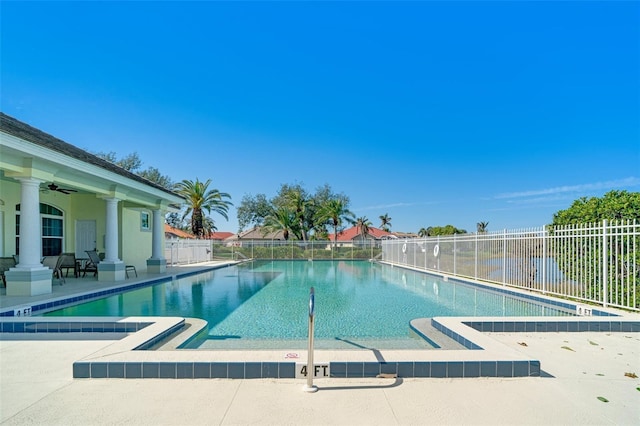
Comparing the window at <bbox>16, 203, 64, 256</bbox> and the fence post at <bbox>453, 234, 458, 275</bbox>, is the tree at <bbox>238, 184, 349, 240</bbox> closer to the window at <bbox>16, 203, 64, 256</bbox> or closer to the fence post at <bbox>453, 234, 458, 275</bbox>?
the fence post at <bbox>453, 234, 458, 275</bbox>

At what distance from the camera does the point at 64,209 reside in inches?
512

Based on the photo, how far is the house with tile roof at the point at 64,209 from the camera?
7965 mm

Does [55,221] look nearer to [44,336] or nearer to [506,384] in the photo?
[44,336]

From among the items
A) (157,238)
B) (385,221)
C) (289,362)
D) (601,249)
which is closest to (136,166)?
(157,238)

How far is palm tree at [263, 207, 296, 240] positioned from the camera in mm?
33094

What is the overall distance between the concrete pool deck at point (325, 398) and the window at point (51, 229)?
10.3 metres

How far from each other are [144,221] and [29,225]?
7.91 meters

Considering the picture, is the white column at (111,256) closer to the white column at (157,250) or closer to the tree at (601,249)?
the white column at (157,250)

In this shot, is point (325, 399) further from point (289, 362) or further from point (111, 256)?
point (111, 256)

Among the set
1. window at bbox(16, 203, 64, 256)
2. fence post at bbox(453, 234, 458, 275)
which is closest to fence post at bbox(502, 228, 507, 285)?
fence post at bbox(453, 234, 458, 275)

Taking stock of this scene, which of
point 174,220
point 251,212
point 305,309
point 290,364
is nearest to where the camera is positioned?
point 290,364

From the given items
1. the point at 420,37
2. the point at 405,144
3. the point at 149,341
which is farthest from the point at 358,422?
the point at 405,144

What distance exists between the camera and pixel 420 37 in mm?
15445

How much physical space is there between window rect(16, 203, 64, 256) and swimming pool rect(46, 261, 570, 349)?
13.8 ft
